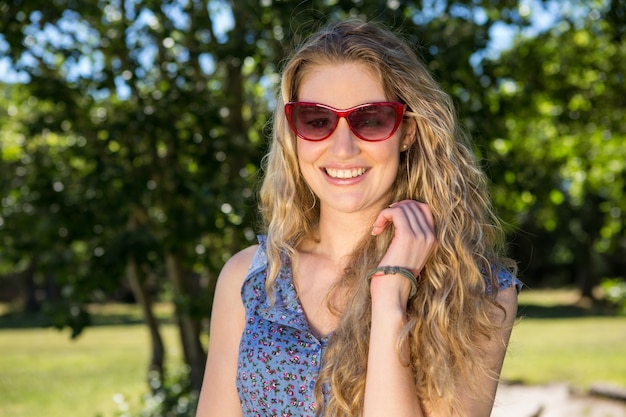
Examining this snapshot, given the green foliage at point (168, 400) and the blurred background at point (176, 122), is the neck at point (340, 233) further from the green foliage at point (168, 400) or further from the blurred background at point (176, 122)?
the green foliage at point (168, 400)

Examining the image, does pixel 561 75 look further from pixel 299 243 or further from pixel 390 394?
pixel 390 394

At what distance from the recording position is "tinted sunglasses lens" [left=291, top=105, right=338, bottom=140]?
240cm

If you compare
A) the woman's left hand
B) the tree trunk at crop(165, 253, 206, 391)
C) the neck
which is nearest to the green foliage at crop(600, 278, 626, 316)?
the tree trunk at crop(165, 253, 206, 391)

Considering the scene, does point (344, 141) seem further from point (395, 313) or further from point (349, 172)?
point (395, 313)

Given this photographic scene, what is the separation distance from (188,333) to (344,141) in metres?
4.11

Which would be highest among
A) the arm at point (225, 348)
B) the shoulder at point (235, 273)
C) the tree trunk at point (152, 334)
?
the shoulder at point (235, 273)

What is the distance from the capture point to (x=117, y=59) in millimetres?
5629

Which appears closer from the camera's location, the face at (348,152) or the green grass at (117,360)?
the face at (348,152)

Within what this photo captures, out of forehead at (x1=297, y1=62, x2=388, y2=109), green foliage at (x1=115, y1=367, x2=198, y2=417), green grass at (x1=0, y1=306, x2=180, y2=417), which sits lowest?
green grass at (x1=0, y1=306, x2=180, y2=417)

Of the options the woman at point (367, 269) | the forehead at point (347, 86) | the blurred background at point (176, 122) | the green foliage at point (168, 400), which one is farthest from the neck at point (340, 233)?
the green foliage at point (168, 400)

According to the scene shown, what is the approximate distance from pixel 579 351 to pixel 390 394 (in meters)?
13.5

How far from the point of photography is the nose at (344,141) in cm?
238

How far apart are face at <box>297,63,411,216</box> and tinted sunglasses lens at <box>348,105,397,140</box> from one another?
0.02 metres

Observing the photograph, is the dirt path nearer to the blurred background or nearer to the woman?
the blurred background
